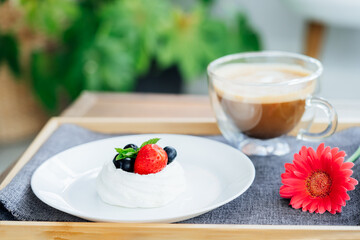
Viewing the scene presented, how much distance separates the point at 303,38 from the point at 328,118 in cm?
181

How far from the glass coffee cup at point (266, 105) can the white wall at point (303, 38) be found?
1.63 m

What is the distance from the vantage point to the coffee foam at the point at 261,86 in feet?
2.70

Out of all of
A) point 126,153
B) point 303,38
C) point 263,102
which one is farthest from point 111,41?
point 126,153

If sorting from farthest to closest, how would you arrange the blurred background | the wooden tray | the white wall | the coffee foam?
1. the white wall
2. the blurred background
3. the coffee foam
4. the wooden tray

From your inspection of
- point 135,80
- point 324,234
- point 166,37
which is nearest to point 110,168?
point 324,234

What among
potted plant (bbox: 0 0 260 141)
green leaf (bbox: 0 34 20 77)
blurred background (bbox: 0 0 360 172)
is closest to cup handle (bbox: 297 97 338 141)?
blurred background (bbox: 0 0 360 172)

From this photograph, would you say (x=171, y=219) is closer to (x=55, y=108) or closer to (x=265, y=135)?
(x=265, y=135)

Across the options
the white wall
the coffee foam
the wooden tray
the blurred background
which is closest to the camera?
the wooden tray

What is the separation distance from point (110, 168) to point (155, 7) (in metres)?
1.52

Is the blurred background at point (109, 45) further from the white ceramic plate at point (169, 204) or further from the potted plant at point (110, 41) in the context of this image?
the white ceramic plate at point (169, 204)

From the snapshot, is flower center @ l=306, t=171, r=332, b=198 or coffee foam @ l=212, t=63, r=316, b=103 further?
coffee foam @ l=212, t=63, r=316, b=103

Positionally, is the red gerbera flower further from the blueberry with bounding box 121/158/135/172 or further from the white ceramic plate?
the blueberry with bounding box 121/158/135/172

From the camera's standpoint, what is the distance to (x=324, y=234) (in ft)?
1.90

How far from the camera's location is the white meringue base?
651mm
